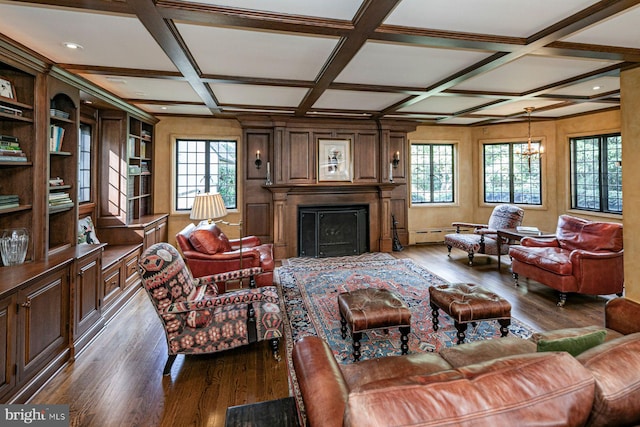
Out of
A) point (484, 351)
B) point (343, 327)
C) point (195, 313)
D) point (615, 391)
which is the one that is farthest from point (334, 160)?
point (615, 391)

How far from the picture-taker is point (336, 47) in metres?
2.97

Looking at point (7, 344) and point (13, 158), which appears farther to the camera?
point (13, 158)

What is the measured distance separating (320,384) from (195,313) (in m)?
1.53

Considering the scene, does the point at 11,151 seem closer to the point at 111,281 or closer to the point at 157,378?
the point at 111,281

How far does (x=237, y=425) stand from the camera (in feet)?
3.86

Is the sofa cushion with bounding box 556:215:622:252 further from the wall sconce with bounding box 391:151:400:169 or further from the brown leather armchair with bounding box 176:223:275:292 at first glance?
the brown leather armchair with bounding box 176:223:275:292

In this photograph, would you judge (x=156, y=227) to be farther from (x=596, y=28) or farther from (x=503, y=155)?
(x=503, y=155)

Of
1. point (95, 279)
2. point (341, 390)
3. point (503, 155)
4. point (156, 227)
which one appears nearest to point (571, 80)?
point (503, 155)

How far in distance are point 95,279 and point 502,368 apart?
3.53m

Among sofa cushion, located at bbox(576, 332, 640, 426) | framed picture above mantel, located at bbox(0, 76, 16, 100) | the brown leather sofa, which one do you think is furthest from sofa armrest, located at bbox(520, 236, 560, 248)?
framed picture above mantel, located at bbox(0, 76, 16, 100)

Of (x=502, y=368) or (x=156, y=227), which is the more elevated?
(x=156, y=227)

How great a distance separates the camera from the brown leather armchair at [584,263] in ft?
12.6

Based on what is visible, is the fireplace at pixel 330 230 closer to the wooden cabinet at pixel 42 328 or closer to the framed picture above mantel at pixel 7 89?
the wooden cabinet at pixel 42 328

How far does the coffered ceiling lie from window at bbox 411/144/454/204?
2634mm
